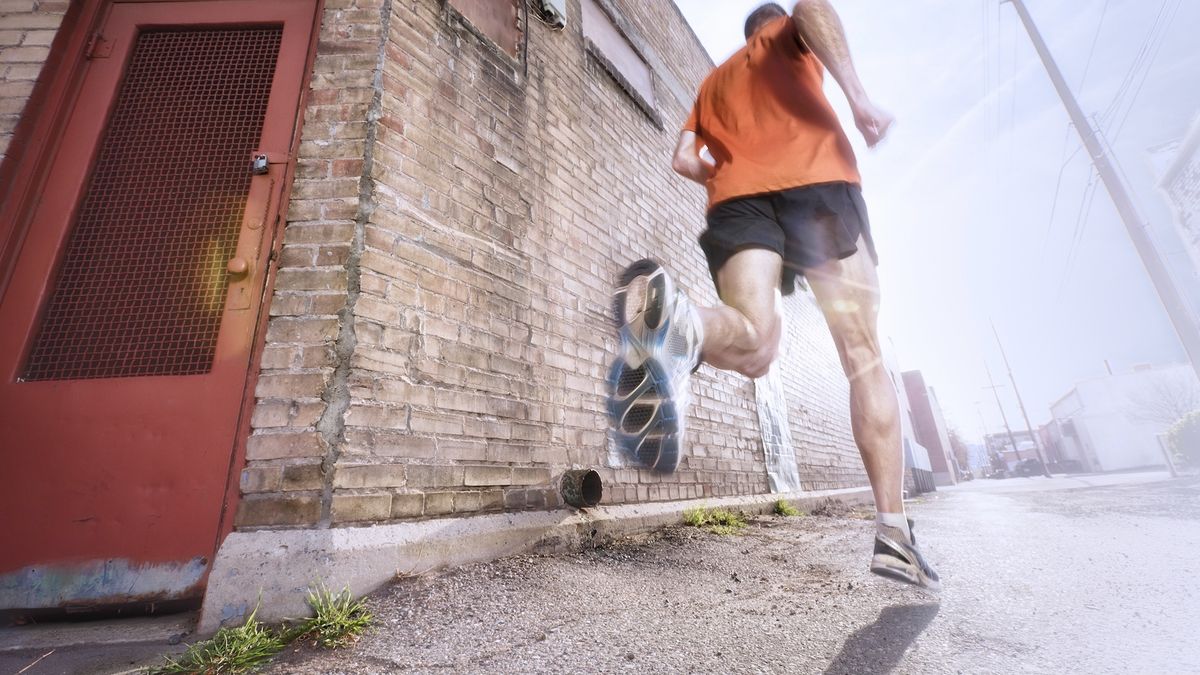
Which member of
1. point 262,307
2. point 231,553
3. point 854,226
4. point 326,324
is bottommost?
point 231,553

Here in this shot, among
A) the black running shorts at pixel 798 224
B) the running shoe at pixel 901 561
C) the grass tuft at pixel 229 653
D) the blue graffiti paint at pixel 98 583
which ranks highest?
the black running shorts at pixel 798 224

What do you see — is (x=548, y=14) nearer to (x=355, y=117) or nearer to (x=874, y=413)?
(x=355, y=117)

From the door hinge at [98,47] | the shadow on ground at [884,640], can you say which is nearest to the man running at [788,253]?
the shadow on ground at [884,640]

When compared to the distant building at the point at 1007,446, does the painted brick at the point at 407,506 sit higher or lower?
lower

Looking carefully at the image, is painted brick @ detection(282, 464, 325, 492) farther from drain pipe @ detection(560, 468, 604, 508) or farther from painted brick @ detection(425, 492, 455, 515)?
drain pipe @ detection(560, 468, 604, 508)

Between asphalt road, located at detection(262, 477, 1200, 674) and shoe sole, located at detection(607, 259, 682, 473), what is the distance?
0.63 m

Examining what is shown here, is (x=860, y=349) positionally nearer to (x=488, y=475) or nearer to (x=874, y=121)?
(x=874, y=121)

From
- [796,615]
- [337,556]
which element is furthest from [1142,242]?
[337,556]

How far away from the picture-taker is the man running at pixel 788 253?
1636 mm

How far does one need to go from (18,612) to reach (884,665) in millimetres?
2468

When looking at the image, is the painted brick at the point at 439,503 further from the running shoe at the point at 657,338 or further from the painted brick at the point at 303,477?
the running shoe at the point at 657,338

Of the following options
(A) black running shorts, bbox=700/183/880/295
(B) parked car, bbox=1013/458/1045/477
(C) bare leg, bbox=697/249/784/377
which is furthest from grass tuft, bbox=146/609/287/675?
(B) parked car, bbox=1013/458/1045/477

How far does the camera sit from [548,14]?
10.6ft

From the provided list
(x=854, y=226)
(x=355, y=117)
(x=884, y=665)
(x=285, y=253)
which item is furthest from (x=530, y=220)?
(x=884, y=665)
